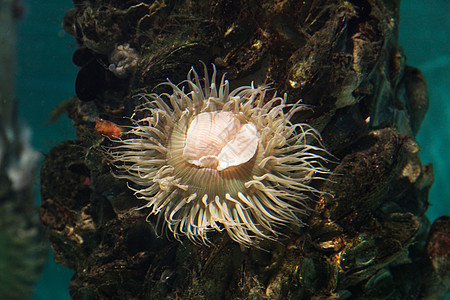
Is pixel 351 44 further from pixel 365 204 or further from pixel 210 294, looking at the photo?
pixel 210 294

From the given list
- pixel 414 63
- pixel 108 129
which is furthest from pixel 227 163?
pixel 414 63

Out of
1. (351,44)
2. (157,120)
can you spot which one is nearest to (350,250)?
(351,44)

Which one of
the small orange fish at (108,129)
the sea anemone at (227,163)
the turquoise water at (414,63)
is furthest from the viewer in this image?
the turquoise water at (414,63)

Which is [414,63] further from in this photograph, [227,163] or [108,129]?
[108,129]

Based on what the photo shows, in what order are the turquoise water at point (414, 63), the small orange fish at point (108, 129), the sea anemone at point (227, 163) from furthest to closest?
the turquoise water at point (414, 63)
the small orange fish at point (108, 129)
the sea anemone at point (227, 163)

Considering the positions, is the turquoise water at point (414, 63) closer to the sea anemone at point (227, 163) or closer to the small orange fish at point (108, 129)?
the small orange fish at point (108, 129)

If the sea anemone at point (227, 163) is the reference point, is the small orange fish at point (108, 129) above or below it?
above

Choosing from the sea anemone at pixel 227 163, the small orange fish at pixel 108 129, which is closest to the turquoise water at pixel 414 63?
the small orange fish at pixel 108 129
